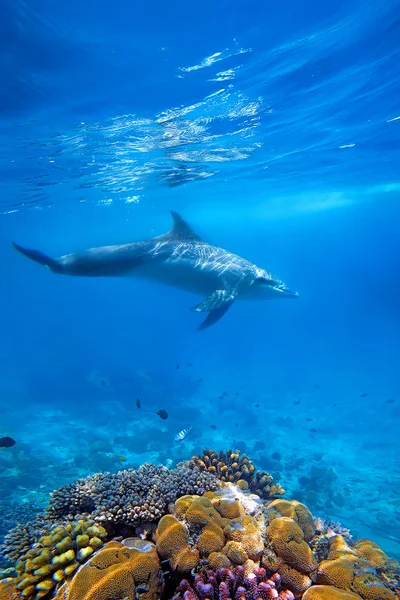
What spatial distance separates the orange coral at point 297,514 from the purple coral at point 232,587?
1054 mm

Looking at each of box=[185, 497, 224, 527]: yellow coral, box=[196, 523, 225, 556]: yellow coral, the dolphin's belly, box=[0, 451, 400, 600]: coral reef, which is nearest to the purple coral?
box=[0, 451, 400, 600]: coral reef

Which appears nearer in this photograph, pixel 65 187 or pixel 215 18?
pixel 215 18

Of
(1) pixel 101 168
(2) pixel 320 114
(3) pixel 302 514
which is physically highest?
(1) pixel 101 168

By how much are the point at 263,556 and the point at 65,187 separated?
87.2 ft

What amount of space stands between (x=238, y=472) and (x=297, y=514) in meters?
1.79

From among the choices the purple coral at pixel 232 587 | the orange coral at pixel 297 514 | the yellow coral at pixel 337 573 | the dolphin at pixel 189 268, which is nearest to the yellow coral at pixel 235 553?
the purple coral at pixel 232 587

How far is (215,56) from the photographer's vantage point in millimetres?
10789

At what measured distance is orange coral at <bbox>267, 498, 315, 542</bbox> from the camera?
4477 millimetres

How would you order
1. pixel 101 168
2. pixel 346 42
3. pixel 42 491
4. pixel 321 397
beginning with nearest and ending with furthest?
pixel 346 42 → pixel 42 491 → pixel 101 168 → pixel 321 397

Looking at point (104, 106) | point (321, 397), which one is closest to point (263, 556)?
point (104, 106)

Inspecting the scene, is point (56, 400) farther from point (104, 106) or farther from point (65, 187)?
point (104, 106)

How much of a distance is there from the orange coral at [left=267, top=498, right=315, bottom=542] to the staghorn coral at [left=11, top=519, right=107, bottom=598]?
7.44ft

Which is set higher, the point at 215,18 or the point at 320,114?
the point at 320,114

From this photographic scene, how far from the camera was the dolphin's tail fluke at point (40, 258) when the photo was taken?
842 cm
